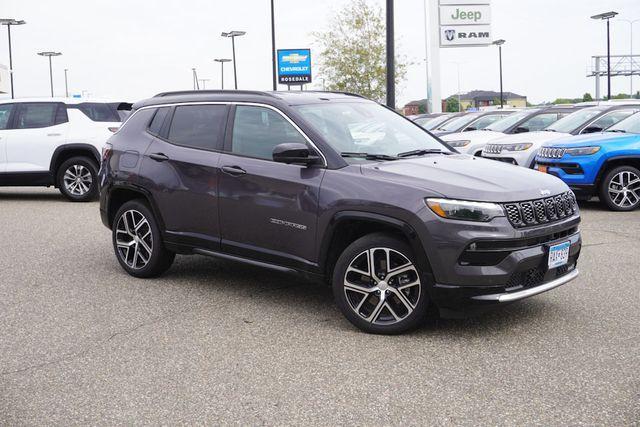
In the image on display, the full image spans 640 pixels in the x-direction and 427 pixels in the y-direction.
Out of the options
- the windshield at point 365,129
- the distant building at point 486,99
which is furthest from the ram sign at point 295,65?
the distant building at point 486,99

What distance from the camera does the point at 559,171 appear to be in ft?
38.7

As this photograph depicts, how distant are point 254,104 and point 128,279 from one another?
221 centimetres

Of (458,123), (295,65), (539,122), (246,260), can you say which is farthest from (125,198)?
(295,65)

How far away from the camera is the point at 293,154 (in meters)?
5.57

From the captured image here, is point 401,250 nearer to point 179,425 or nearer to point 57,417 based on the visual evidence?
point 179,425

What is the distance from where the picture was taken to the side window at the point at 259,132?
6.05 m

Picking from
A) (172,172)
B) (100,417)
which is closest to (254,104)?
(172,172)

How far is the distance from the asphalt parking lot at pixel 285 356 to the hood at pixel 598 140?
4.59 m

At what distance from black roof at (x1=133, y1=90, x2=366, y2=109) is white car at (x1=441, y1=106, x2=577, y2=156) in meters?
8.53

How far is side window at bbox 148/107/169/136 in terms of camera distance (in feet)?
23.4

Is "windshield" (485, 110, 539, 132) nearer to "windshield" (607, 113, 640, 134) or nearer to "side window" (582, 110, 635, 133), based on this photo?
"side window" (582, 110, 635, 133)

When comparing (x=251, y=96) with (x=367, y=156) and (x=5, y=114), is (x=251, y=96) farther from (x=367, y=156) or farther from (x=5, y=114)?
(x=5, y=114)

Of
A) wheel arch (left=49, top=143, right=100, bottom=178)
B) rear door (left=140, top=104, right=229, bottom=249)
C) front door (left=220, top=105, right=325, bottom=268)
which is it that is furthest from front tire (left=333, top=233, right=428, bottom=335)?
wheel arch (left=49, top=143, right=100, bottom=178)

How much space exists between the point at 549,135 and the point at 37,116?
9.26 meters
